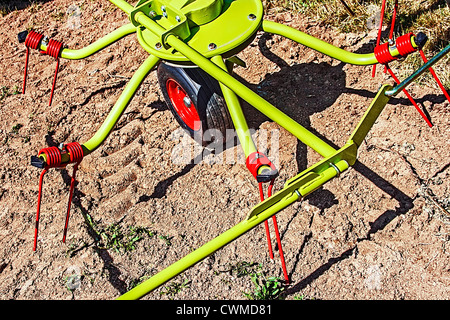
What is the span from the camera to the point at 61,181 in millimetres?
2861

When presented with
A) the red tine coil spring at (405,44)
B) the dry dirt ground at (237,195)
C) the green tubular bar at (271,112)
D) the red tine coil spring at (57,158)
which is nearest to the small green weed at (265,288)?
the dry dirt ground at (237,195)

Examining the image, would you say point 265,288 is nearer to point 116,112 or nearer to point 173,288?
point 173,288

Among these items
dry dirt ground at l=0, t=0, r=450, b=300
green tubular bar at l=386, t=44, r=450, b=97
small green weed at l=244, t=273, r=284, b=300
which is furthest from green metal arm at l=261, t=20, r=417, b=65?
small green weed at l=244, t=273, r=284, b=300

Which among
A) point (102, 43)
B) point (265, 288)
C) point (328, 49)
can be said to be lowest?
point (265, 288)

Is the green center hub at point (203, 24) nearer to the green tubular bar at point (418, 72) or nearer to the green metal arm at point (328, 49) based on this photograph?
the green metal arm at point (328, 49)

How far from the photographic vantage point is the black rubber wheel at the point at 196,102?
2609 millimetres

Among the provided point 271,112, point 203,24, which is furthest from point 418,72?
point 203,24

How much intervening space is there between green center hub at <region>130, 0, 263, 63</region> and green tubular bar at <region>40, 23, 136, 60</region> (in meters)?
0.13

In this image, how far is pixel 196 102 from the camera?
8.64 feet

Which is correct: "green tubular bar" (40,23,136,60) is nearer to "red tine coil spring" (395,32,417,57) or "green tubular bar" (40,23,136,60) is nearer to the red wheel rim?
the red wheel rim

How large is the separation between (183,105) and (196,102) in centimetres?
35

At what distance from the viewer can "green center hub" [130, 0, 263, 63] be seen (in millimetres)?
2379
